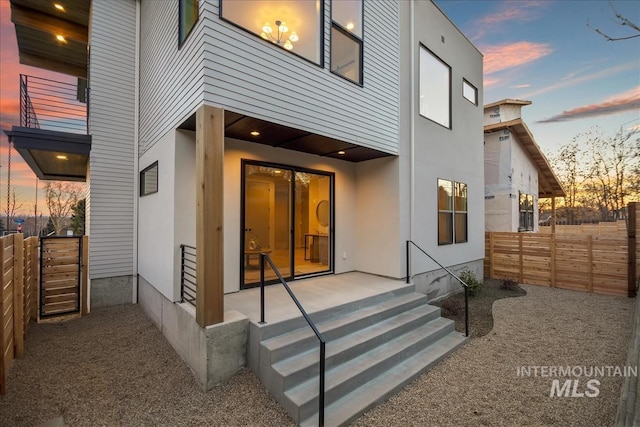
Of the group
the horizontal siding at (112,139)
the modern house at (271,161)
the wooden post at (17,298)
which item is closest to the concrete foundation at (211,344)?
the modern house at (271,161)

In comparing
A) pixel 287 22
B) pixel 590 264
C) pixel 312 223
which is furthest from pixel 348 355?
pixel 590 264

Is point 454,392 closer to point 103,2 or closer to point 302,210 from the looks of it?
point 302,210

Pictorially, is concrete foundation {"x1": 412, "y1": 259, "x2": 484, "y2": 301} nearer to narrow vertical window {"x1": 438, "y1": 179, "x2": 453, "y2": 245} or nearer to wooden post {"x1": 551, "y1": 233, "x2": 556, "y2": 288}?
narrow vertical window {"x1": 438, "y1": 179, "x2": 453, "y2": 245}

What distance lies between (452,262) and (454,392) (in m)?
Result: 4.61

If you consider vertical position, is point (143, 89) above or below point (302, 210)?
above

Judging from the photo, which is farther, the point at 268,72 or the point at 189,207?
the point at 189,207

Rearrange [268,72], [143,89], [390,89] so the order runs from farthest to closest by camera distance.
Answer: [143,89]
[390,89]
[268,72]

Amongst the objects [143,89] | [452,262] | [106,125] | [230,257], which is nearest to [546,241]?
[452,262]

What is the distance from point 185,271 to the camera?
4.07m

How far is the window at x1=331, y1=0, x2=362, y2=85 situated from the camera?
4.86 meters

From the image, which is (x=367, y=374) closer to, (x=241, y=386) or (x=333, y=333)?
(x=333, y=333)

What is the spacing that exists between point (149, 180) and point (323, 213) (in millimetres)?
3674

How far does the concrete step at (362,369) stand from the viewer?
2.71 m

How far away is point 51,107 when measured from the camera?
6.74 m
